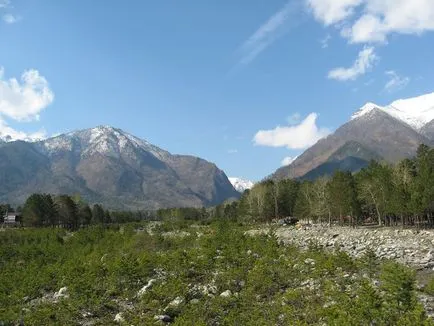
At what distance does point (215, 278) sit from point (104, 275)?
31.6 feet

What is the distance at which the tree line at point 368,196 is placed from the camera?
72250mm


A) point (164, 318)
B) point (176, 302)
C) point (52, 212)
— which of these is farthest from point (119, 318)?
point (52, 212)

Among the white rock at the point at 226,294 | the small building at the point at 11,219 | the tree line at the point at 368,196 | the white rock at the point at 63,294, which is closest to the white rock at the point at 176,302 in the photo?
the white rock at the point at 226,294

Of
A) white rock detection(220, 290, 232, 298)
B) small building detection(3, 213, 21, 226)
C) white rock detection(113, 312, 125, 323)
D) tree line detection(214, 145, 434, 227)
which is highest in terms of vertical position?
tree line detection(214, 145, 434, 227)

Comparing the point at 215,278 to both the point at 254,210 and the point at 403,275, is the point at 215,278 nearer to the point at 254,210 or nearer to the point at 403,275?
the point at 403,275

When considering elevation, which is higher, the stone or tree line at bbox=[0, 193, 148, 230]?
tree line at bbox=[0, 193, 148, 230]

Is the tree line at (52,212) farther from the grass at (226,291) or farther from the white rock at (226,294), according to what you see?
the white rock at (226,294)

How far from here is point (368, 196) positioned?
86.6 meters

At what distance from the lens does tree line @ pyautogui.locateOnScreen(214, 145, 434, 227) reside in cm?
7225

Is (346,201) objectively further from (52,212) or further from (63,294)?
(52,212)

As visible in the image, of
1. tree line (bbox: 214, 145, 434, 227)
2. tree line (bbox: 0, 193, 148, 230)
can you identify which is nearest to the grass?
tree line (bbox: 214, 145, 434, 227)

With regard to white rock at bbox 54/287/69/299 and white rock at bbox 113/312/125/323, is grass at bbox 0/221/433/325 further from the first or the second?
white rock at bbox 54/287/69/299

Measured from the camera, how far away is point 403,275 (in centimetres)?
1691

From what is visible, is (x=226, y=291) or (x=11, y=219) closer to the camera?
(x=226, y=291)
